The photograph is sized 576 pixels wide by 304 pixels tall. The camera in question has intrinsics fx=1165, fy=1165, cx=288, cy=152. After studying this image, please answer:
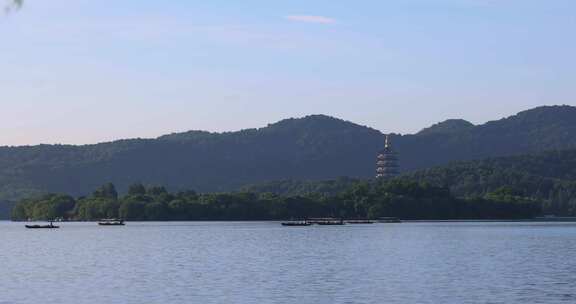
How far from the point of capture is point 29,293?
8069cm

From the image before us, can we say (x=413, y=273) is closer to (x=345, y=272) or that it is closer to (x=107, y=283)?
(x=345, y=272)

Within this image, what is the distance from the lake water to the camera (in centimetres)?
7725

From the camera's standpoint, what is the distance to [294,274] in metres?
95.6

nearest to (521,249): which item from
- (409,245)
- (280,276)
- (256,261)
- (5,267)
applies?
(409,245)

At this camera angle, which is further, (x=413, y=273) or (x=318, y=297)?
(x=413, y=273)

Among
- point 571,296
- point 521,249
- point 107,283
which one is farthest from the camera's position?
point 521,249

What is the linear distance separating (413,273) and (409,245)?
53.8 m

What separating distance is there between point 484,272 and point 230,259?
31.0m

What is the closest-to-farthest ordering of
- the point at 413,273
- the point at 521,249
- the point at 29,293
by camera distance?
the point at 29,293, the point at 413,273, the point at 521,249

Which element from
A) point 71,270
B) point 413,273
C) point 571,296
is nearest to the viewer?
point 571,296

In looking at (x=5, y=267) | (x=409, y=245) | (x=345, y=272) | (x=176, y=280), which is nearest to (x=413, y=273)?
(x=345, y=272)

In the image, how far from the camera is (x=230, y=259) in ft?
389

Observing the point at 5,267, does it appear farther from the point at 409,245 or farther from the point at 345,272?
the point at 409,245

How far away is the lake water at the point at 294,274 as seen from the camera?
7725 centimetres
